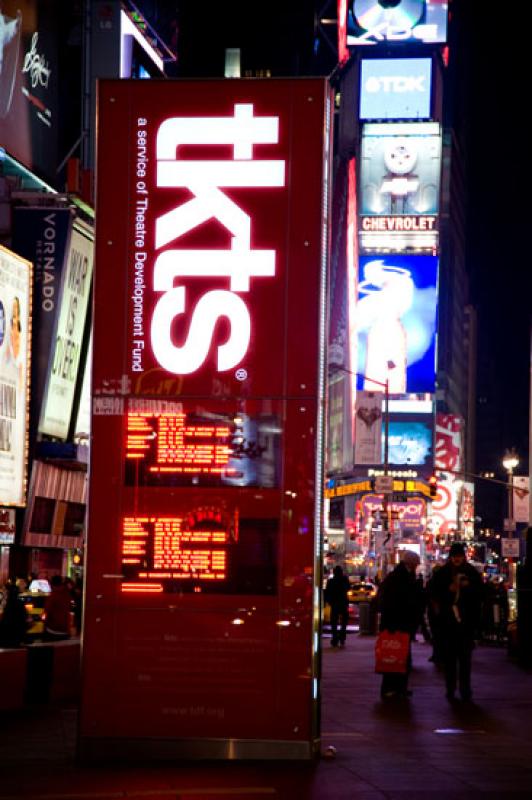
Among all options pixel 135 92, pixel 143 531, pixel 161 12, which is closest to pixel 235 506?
pixel 143 531

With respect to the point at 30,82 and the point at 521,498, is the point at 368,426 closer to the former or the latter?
the point at 521,498

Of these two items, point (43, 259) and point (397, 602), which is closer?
point (397, 602)

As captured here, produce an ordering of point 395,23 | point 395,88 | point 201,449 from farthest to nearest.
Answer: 1. point 395,23
2. point 395,88
3. point 201,449

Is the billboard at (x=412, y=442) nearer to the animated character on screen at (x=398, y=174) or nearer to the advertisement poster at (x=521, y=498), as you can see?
the animated character on screen at (x=398, y=174)

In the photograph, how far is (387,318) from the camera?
10069 centimetres

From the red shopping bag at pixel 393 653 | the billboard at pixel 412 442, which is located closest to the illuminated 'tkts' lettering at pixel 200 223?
the red shopping bag at pixel 393 653

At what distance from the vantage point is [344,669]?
2483cm

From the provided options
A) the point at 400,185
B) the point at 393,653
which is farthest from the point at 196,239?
the point at 400,185

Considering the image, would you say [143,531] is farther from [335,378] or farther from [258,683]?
[335,378]

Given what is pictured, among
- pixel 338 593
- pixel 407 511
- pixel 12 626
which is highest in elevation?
pixel 407 511

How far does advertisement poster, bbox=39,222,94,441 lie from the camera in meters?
48.5

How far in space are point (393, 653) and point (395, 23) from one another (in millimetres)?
94480

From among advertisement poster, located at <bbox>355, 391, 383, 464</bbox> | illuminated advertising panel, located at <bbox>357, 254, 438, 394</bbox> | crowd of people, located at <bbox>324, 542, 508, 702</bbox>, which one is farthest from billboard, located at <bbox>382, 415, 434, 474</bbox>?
crowd of people, located at <bbox>324, 542, 508, 702</bbox>

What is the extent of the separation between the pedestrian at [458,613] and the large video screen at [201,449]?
23.6 feet
